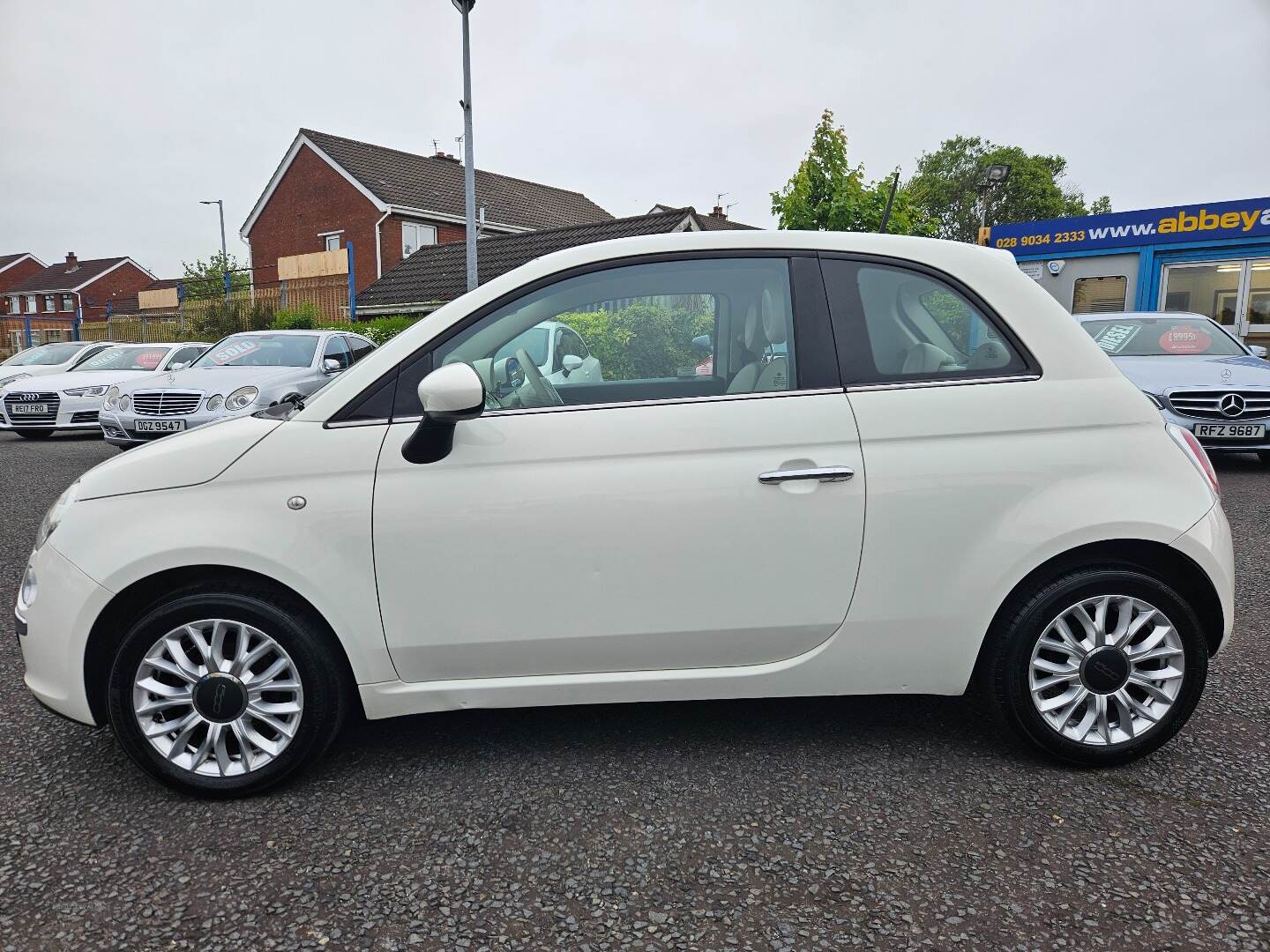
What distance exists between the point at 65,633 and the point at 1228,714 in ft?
12.9

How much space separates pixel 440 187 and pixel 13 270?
53.9 meters

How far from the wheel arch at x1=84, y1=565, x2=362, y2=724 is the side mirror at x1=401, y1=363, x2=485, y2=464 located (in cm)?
58

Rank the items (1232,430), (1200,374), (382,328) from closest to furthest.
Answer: (1232,430) → (1200,374) → (382,328)

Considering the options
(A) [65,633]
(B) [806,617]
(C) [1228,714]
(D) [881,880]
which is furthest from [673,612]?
(C) [1228,714]

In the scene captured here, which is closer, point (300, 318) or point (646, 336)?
point (646, 336)

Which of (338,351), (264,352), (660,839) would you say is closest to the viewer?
(660,839)

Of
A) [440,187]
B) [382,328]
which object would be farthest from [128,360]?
[440,187]

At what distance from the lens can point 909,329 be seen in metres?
2.85

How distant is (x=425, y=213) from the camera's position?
3303cm

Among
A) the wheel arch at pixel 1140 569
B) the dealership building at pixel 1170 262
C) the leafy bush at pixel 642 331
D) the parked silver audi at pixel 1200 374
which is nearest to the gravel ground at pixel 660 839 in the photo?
the wheel arch at pixel 1140 569

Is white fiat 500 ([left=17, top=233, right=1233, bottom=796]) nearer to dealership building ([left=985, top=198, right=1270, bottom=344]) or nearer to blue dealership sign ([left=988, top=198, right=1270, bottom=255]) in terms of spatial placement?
dealership building ([left=985, top=198, right=1270, bottom=344])

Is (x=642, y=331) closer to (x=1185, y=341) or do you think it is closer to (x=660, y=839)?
(x=660, y=839)

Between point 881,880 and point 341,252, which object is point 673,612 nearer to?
point 881,880

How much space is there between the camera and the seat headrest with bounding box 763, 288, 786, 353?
286 centimetres
